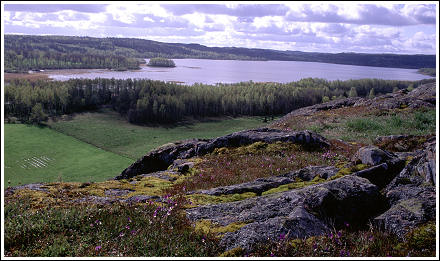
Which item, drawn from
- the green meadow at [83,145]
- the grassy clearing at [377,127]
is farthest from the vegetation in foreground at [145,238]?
the green meadow at [83,145]

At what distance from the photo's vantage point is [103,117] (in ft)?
449

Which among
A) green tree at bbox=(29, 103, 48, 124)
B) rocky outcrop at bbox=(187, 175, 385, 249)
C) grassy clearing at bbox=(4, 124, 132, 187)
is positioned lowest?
grassy clearing at bbox=(4, 124, 132, 187)

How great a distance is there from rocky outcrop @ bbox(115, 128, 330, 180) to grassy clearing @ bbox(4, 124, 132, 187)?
3876 cm

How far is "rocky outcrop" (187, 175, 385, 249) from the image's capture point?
6.73 m

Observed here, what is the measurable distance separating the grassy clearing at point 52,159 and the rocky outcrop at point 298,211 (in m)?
51.5

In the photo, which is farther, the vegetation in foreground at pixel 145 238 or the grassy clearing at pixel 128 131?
the grassy clearing at pixel 128 131

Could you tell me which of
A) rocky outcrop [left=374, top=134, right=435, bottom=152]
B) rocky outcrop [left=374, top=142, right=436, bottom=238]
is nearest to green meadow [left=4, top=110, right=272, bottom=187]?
rocky outcrop [left=374, top=134, right=435, bottom=152]

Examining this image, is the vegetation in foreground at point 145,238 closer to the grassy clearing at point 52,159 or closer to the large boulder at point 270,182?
the large boulder at point 270,182

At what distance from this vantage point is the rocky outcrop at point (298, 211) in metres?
6.73

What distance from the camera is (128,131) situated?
4498 inches

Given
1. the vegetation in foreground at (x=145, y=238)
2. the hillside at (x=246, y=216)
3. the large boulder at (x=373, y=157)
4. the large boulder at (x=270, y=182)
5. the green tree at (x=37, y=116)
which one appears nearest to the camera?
the vegetation in foreground at (x=145, y=238)

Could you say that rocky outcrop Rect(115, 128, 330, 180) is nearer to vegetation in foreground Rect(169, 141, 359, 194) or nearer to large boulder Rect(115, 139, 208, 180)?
large boulder Rect(115, 139, 208, 180)

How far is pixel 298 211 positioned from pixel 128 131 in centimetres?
11214

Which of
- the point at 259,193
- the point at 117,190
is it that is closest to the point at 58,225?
the point at 117,190
